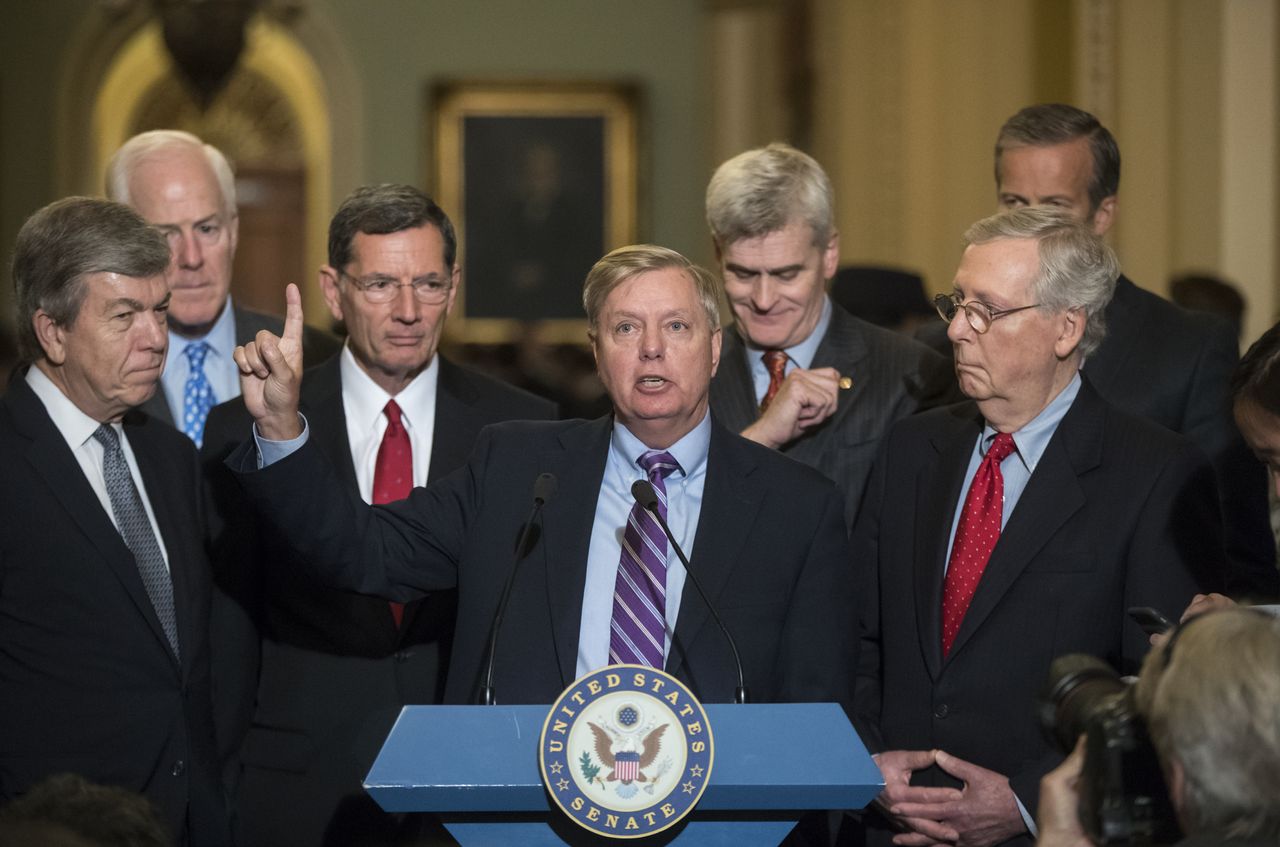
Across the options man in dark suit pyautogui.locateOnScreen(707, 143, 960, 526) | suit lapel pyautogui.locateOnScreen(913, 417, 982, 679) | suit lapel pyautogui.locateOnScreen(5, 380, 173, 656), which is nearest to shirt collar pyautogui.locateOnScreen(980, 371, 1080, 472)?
suit lapel pyautogui.locateOnScreen(913, 417, 982, 679)

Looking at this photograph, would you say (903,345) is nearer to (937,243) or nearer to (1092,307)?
(1092,307)

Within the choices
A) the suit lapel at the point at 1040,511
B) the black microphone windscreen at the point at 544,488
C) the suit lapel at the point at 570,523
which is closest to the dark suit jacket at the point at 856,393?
the suit lapel at the point at 1040,511

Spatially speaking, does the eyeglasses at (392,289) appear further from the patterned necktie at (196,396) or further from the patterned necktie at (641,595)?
the patterned necktie at (641,595)

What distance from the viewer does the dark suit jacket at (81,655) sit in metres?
2.75

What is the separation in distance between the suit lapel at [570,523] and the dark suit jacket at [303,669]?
0.56 meters

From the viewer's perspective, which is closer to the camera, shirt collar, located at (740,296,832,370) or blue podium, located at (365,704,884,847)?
blue podium, located at (365,704,884,847)

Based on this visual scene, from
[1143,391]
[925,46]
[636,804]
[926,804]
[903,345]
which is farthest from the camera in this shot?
[925,46]

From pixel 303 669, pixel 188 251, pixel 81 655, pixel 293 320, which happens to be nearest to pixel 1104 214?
pixel 293 320

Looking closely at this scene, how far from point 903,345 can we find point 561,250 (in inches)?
386

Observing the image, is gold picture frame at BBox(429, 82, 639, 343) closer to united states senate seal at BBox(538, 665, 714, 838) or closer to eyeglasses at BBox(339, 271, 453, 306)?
eyeglasses at BBox(339, 271, 453, 306)

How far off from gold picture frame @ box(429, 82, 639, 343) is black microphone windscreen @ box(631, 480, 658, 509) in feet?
34.9

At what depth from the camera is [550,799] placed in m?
2.13

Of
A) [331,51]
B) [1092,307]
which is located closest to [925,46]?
[331,51]

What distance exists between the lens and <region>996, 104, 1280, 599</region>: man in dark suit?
324 cm
